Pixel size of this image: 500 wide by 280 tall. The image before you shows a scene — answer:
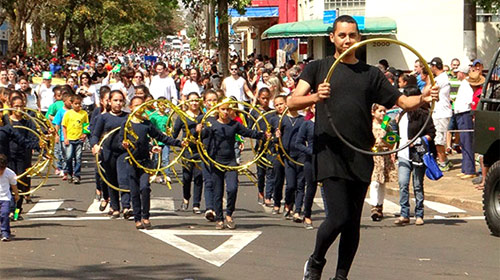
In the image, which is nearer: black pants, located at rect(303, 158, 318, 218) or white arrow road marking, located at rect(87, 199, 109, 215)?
black pants, located at rect(303, 158, 318, 218)

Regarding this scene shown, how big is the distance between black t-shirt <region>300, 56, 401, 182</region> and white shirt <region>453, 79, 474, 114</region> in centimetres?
1092

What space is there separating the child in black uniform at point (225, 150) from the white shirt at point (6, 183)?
244cm

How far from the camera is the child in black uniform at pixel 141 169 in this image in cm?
1240

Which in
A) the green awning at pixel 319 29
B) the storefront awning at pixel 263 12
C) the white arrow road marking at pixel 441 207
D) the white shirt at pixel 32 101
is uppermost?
the storefront awning at pixel 263 12

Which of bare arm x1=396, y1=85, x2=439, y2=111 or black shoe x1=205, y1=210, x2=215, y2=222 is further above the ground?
bare arm x1=396, y1=85, x2=439, y2=111

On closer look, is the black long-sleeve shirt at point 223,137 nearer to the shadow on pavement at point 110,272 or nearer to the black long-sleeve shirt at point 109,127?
the black long-sleeve shirt at point 109,127

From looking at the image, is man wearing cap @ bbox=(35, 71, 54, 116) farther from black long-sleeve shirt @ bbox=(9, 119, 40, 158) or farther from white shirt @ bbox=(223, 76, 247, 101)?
black long-sleeve shirt @ bbox=(9, 119, 40, 158)

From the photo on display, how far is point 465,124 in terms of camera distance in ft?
61.1

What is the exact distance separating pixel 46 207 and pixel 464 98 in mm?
7921

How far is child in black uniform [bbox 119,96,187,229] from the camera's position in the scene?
12.4 metres

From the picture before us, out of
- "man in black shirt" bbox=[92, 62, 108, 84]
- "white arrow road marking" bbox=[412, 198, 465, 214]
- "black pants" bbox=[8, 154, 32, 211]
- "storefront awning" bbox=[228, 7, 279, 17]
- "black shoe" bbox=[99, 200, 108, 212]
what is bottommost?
"white arrow road marking" bbox=[412, 198, 465, 214]

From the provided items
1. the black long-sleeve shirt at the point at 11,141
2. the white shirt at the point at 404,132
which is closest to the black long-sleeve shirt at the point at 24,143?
the black long-sleeve shirt at the point at 11,141

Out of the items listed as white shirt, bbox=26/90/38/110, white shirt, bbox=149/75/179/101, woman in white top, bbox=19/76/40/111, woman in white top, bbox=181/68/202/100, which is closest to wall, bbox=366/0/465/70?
woman in white top, bbox=181/68/202/100

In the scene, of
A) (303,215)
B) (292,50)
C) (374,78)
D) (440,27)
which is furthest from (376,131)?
(292,50)
